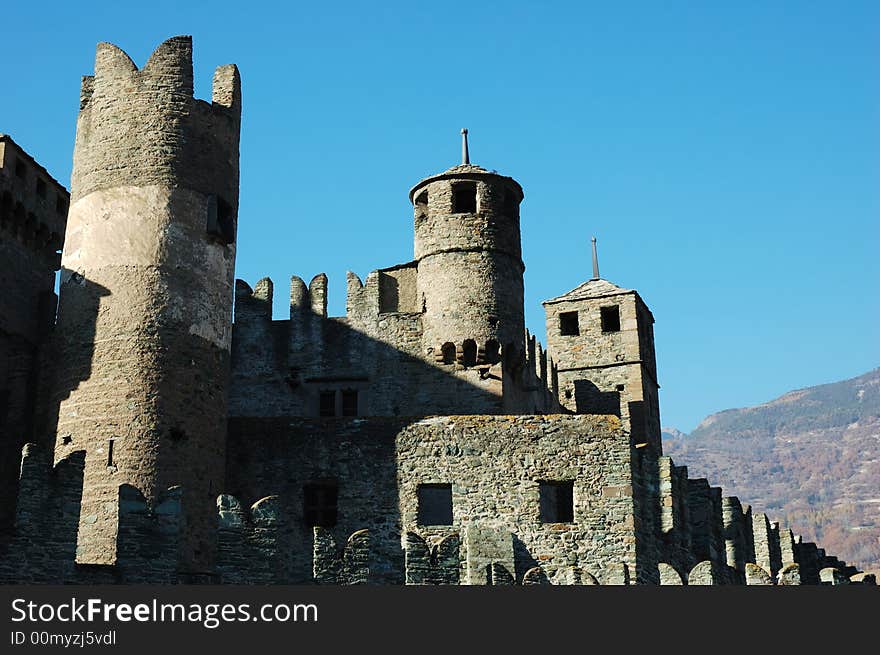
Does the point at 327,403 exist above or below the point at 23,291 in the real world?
below

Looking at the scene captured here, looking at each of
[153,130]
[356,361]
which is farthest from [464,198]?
[153,130]

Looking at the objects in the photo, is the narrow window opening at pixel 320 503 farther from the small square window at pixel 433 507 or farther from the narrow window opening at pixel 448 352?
the narrow window opening at pixel 448 352

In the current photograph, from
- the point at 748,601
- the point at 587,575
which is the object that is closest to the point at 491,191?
the point at 587,575

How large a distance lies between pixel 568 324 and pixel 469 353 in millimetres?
11979

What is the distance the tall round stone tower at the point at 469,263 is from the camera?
34.0 metres

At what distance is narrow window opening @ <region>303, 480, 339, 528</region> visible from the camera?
28.4 meters

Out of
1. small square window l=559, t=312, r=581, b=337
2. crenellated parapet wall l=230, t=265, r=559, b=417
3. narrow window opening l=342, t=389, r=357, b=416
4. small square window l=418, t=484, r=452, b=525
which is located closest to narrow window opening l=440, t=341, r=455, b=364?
crenellated parapet wall l=230, t=265, r=559, b=417

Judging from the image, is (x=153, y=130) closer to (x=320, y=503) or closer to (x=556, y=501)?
(x=320, y=503)

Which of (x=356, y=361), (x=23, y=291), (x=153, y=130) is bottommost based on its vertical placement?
(x=356, y=361)

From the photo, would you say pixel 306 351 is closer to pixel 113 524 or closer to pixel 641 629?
pixel 113 524

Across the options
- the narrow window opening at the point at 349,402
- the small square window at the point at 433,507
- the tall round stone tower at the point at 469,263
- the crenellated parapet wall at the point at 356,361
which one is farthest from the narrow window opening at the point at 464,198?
the small square window at the point at 433,507

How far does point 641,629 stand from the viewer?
16.9m

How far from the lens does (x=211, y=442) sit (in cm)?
2781

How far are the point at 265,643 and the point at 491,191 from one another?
20.1 meters
